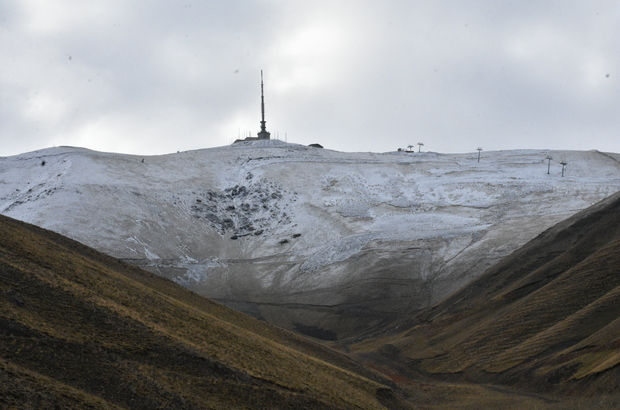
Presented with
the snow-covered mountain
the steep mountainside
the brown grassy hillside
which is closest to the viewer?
Result: the brown grassy hillside

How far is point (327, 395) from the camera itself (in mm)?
24156

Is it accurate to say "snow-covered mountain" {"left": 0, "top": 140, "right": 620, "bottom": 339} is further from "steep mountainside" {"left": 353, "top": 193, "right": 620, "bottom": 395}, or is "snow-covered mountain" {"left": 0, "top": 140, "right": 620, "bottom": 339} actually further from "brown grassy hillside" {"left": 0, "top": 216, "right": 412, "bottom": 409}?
"brown grassy hillside" {"left": 0, "top": 216, "right": 412, "bottom": 409}

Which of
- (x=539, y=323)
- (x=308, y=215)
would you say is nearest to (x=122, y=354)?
(x=539, y=323)

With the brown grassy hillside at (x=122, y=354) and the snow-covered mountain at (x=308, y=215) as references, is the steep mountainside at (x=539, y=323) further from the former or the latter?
the snow-covered mountain at (x=308, y=215)

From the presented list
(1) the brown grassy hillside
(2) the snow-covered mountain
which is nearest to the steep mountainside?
(1) the brown grassy hillside

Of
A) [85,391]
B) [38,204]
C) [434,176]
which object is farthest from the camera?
[434,176]

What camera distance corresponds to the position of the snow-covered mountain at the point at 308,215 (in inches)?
2446

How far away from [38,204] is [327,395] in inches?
2310

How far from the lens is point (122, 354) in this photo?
19.6 meters

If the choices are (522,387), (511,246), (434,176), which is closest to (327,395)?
(522,387)

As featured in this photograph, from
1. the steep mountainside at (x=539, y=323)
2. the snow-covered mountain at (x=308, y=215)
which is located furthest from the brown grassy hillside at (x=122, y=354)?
the snow-covered mountain at (x=308, y=215)

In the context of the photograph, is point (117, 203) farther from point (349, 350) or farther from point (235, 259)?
point (349, 350)

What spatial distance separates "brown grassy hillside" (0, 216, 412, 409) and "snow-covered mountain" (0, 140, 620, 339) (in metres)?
29.5

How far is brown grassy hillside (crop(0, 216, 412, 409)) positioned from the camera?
57.5 feet
